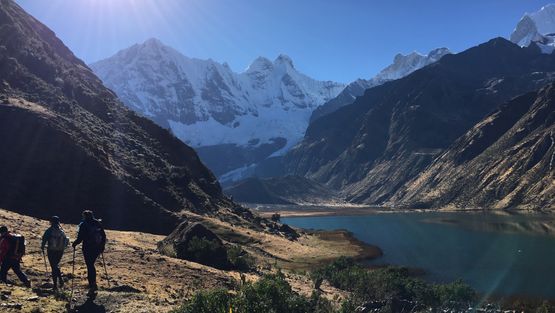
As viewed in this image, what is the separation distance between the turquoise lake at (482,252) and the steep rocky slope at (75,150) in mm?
37586

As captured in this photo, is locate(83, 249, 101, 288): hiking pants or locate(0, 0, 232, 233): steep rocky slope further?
locate(0, 0, 232, 233): steep rocky slope

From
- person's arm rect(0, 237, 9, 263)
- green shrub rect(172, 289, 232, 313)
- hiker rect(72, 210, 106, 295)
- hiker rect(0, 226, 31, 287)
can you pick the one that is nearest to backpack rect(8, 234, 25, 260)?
hiker rect(0, 226, 31, 287)

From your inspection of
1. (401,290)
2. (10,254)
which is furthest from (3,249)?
(401,290)

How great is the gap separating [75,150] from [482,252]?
65792 millimetres

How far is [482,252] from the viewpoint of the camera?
86.1m

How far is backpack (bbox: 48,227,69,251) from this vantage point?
22484mm

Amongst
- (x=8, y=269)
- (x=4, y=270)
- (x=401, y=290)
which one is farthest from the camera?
(x=401, y=290)

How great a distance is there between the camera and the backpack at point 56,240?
73.8 feet

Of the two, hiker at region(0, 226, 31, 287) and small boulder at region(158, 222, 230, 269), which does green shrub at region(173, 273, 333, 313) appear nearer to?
hiker at region(0, 226, 31, 287)

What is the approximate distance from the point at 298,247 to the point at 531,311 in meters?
52.9

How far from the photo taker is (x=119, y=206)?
70.8m

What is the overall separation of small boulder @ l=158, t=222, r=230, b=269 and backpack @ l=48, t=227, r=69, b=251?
21025 millimetres

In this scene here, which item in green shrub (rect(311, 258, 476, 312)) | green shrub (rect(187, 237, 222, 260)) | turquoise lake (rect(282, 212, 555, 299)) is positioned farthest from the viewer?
turquoise lake (rect(282, 212, 555, 299))

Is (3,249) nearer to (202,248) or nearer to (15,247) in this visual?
(15,247)
